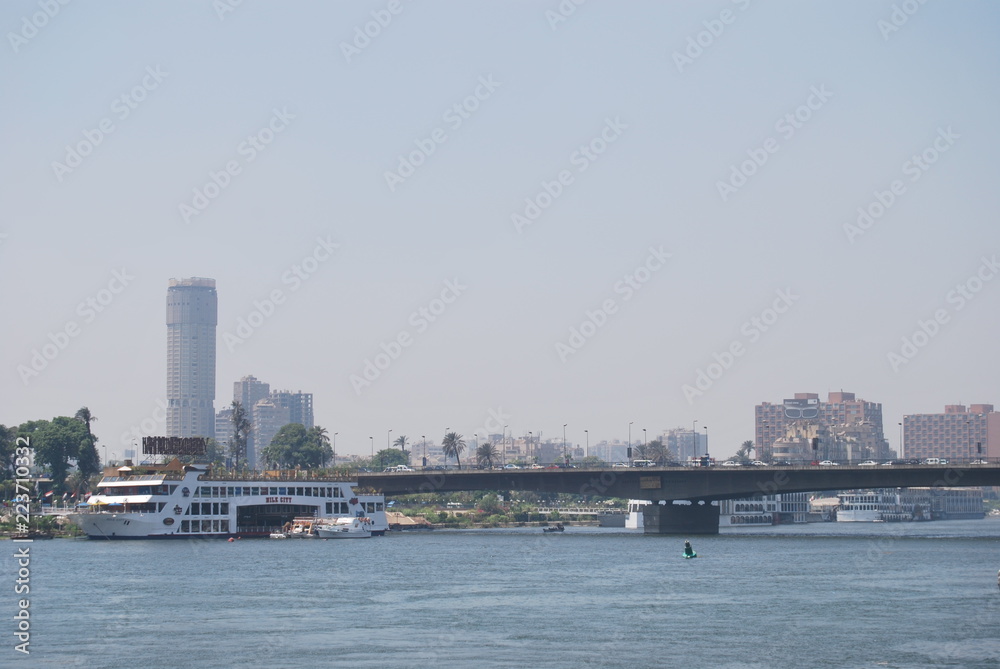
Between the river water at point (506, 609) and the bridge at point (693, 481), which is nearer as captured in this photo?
the river water at point (506, 609)

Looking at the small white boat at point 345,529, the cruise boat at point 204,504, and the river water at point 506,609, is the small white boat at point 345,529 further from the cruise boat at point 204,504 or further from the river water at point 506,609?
the river water at point 506,609

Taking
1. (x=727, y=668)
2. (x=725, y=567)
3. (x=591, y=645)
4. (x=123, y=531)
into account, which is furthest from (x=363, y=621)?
(x=123, y=531)

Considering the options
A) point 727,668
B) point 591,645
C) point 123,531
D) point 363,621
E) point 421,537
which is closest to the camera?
point 727,668

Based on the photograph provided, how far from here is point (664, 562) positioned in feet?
419

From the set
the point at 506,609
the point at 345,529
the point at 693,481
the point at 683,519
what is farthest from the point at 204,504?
the point at 506,609

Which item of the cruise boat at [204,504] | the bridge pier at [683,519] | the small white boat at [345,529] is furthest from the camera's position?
the bridge pier at [683,519]

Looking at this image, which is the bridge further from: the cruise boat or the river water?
the river water

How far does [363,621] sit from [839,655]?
93.3 ft

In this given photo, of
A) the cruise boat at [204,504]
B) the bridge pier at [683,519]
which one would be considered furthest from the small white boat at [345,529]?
the bridge pier at [683,519]

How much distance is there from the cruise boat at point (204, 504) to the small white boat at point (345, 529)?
6.76 feet

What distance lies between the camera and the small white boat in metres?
174

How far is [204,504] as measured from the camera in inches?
6599

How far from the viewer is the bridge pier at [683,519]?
189m

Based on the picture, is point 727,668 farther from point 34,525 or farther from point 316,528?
point 34,525
